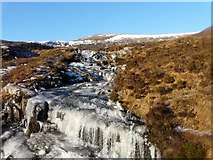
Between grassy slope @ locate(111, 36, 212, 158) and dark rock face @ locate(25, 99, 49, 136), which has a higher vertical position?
grassy slope @ locate(111, 36, 212, 158)

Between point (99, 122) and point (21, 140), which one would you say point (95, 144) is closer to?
point (99, 122)

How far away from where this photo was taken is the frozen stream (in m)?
25.3

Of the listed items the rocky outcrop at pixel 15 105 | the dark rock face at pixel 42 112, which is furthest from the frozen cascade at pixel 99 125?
the rocky outcrop at pixel 15 105

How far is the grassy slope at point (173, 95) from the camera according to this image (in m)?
23.0

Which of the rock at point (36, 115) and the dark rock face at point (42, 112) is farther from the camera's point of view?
the dark rock face at point (42, 112)

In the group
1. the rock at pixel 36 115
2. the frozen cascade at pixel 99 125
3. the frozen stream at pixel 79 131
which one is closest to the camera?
the frozen cascade at pixel 99 125

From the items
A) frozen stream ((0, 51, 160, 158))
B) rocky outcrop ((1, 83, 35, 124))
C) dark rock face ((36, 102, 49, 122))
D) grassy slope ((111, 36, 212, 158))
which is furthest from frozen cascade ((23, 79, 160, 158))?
rocky outcrop ((1, 83, 35, 124))

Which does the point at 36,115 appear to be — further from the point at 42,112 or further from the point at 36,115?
the point at 42,112

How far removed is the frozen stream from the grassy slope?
49.1 inches

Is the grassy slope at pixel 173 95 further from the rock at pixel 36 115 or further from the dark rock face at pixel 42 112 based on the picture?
the rock at pixel 36 115

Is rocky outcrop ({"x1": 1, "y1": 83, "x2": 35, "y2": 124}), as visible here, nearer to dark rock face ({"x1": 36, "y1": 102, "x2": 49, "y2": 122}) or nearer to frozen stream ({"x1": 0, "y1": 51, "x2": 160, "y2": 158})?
frozen stream ({"x1": 0, "y1": 51, "x2": 160, "y2": 158})

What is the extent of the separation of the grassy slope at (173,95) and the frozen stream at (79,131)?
125 centimetres

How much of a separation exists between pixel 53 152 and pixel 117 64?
101 feet

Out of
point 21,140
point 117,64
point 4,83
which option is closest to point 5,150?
point 21,140
